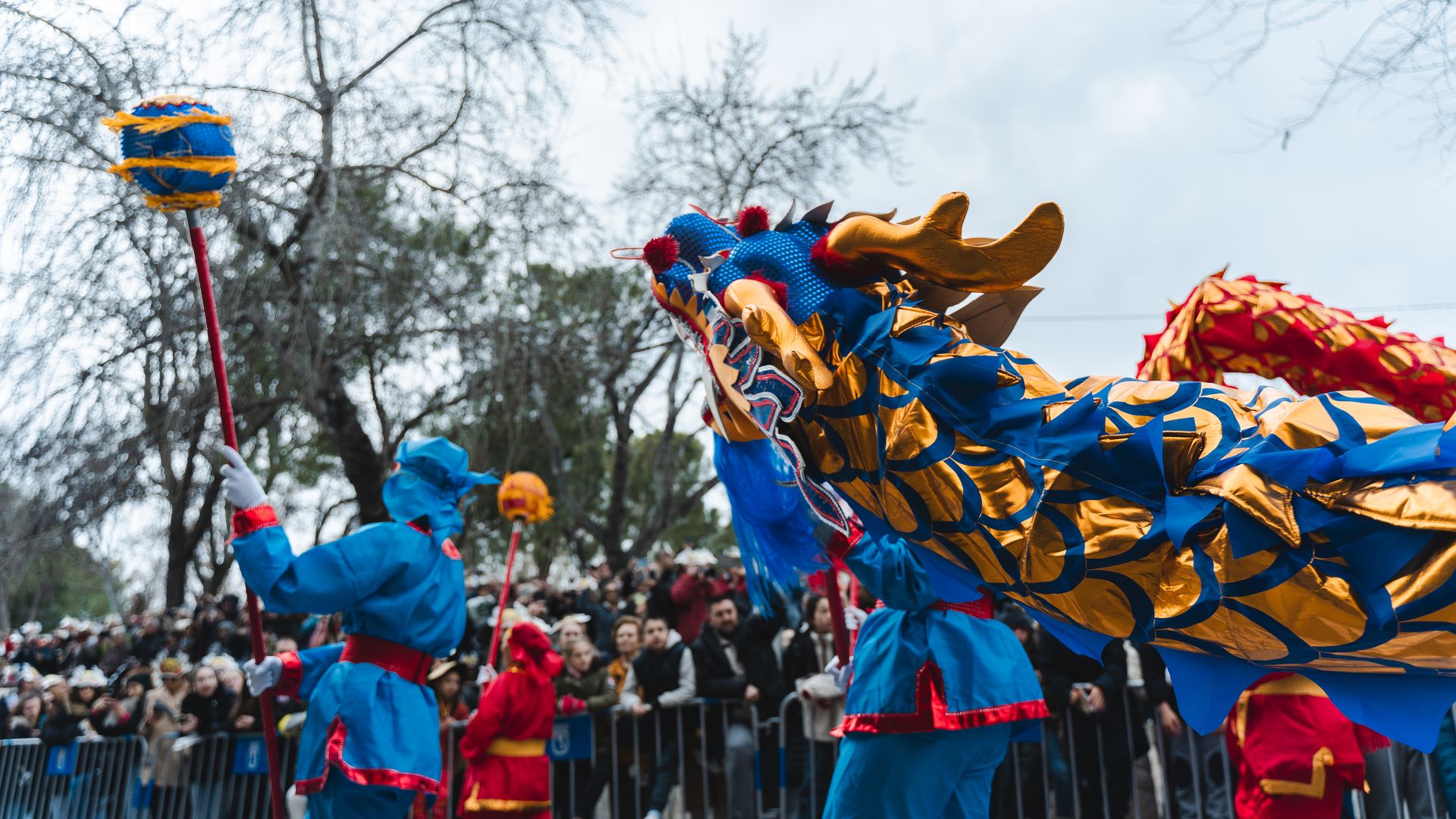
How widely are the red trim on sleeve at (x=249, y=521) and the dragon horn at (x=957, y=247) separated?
257 centimetres

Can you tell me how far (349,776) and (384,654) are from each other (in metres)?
0.47

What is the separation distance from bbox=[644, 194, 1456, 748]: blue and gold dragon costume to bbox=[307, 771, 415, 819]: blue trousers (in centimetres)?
248

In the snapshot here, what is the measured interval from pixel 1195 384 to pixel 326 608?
10.2 feet

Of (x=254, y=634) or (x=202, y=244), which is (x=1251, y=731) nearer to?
(x=254, y=634)

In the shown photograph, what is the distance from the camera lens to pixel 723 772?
6.64m

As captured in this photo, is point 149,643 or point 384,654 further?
point 149,643

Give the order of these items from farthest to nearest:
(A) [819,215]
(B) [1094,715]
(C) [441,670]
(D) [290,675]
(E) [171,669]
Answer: (E) [171,669]
(C) [441,670]
(B) [1094,715]
(D) [290,675]
(A) [819,215]

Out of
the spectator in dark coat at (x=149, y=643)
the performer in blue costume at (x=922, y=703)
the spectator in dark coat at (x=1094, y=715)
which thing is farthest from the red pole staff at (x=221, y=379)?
the spectator in dark coat at (x=149, y=643)

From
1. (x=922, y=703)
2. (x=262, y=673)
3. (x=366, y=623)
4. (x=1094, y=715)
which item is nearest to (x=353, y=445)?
(x=262, y=673)

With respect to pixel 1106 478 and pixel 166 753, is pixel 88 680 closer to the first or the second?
pixel 166 753

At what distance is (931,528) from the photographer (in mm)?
2129

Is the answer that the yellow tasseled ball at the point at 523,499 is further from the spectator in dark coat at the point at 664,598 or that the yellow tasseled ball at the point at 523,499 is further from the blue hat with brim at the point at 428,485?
the blue hat with brim at the point at 428,485

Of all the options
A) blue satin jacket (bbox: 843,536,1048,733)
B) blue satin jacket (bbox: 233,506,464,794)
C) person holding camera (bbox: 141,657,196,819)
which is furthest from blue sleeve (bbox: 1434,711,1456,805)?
person holding camera (bbox: 141,657,196,819)

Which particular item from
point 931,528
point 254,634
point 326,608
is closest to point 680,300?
point 931,528
